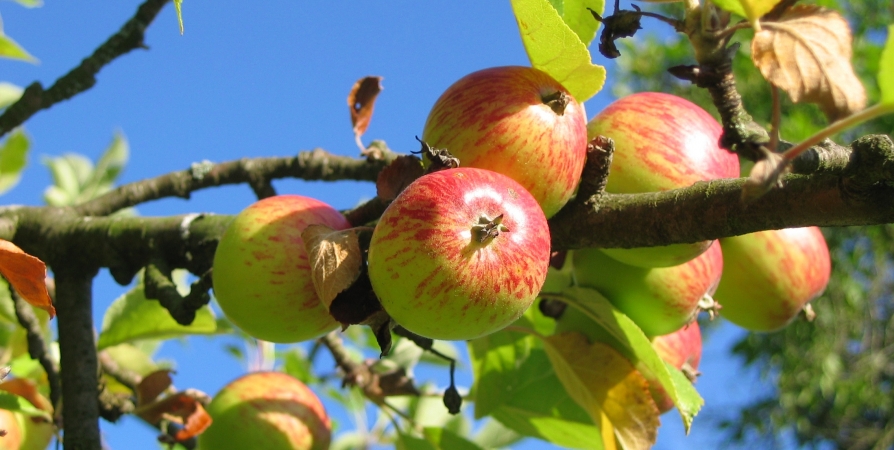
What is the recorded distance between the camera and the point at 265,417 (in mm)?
1601

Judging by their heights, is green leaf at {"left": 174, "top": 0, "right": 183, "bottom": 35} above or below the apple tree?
above

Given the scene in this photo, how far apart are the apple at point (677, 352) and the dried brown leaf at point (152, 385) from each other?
3.31 ft

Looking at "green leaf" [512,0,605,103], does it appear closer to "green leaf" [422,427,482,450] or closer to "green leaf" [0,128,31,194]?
"green leaf" [422,427,482,450]

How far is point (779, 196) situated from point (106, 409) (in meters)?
1.43

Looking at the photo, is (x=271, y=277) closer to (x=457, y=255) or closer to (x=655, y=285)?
(x=457, y=255)

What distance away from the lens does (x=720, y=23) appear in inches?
36.1

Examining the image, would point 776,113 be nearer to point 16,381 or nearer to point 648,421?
point 648,421

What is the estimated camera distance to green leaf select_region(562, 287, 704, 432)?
47.6 inches

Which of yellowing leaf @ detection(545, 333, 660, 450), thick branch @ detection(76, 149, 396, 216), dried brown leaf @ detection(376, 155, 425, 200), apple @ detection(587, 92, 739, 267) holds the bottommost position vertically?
yellowing leaf @ detection(545, 333, 660, 450)

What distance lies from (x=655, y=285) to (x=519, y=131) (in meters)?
0.44

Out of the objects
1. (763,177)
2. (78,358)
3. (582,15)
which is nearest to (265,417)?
(78,358)

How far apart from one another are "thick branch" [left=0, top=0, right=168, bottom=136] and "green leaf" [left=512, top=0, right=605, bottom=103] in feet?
3.43

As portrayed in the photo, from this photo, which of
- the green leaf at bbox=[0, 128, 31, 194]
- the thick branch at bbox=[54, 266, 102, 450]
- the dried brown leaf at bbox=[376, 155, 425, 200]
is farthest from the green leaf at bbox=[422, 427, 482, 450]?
the green leaf at bbox=[0, 128, 31, 194]

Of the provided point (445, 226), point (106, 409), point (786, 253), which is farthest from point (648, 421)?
point (106, 409)
